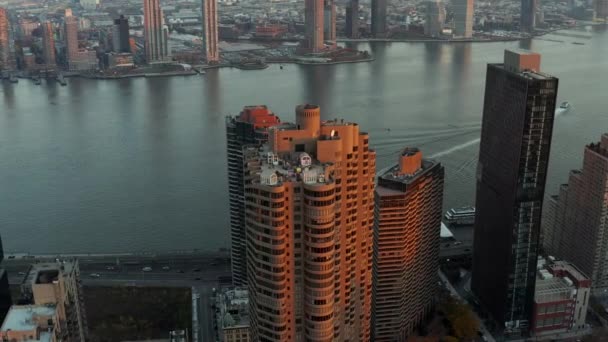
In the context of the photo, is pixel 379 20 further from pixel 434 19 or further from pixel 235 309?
pixel 235 309

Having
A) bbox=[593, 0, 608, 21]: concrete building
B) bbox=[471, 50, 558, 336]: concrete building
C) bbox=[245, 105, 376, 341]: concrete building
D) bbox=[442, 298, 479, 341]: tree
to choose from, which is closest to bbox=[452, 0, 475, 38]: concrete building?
bbox=[593, 0, 608, 21]: concrete building

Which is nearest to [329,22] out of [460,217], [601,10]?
[601,10]

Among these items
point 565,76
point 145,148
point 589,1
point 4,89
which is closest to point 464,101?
point 565,76

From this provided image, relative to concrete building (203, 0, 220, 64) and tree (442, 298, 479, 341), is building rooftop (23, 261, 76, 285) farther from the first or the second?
concrete building (203, 0, 220, 64)

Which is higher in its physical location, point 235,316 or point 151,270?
point 235,316

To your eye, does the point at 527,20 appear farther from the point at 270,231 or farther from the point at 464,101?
the point at 270,231

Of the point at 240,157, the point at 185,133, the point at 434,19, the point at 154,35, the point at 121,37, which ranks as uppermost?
the point at 434,19
